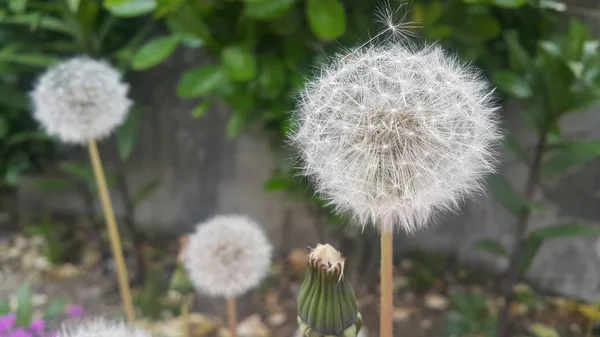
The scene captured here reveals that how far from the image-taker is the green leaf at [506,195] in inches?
33.3

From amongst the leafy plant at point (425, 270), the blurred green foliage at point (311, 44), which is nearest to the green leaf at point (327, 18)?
the blurred green foliage at point (311, 44)

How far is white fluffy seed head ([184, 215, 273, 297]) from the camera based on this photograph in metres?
0.64

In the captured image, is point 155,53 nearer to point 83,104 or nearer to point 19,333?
point 83,104

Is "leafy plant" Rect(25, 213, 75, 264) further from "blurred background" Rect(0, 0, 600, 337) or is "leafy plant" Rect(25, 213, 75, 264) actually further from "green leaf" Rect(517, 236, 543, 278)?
"green leaf" Rect(517, 236, 543, 278)

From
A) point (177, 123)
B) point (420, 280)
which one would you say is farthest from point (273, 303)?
point (177, 123)

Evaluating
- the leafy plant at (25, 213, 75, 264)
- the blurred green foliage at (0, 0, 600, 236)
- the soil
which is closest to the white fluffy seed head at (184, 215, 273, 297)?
the blurred green foliage at (0, 0, 600, 236)

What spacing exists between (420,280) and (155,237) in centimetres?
61

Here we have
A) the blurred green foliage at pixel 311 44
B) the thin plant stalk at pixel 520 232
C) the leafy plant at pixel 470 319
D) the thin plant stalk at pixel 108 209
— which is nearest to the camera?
the thin plant stalk at pixel 108 209

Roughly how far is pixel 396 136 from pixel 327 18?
1.20 feet

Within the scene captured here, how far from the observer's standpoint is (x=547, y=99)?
0.76 meters

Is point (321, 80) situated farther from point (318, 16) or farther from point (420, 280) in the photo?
point (420, 280)

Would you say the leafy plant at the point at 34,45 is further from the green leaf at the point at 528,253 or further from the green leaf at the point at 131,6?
the green leaf at the point at 528,253

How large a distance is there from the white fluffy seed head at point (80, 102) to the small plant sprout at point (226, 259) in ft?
0.58

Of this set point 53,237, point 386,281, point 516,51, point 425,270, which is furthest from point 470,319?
point 53,237
